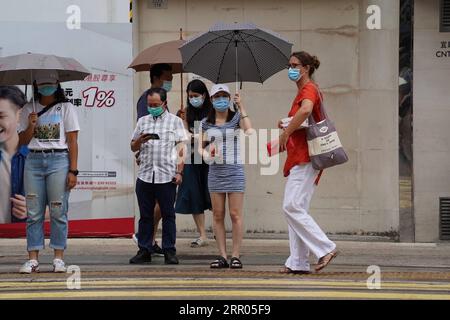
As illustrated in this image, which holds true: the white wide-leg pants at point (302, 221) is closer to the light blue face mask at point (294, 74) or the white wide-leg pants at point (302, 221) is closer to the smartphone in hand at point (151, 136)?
the light blue face mask at point (294, 74)

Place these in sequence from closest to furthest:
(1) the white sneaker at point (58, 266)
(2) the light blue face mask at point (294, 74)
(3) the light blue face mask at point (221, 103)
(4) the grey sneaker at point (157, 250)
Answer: (2) the light blue face mask at point (294, 74) < (1) the white sneaker at point (58, 266) < (3) the light blue face mask at point (221, 103) < (4) the grey sneaker at point (157, 250)

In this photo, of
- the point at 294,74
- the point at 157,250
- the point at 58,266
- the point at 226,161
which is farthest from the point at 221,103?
the point at 58,266

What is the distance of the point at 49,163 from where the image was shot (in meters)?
8.16

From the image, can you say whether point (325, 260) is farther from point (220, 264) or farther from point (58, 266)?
point (58, 266)

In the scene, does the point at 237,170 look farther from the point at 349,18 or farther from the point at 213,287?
the point at 349,18

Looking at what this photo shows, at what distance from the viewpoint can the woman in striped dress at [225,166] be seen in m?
8.45

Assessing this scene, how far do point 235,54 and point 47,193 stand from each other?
2.21 m

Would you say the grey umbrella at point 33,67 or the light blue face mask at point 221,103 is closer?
the grey umbrella at point 33,67

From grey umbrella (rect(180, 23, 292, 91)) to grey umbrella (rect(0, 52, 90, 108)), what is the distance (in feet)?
3.38

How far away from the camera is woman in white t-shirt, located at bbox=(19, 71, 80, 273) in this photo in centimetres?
815

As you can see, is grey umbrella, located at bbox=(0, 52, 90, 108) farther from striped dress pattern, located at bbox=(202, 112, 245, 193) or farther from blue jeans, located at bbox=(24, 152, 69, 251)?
striped dress pattern, located at bbox=(202, 112, 245, 193)

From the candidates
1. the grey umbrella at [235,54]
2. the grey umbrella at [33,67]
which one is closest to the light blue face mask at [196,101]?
the grey umbrella at [235,54]

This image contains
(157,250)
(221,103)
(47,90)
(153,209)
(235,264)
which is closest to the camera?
(47,90)

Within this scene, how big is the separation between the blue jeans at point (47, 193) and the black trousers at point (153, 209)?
83cm
